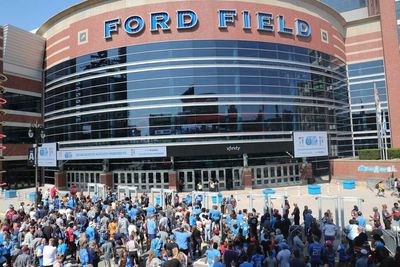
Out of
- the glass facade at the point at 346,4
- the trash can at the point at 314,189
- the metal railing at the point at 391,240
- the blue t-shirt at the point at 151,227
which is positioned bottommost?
the trash can at the point at 314,189

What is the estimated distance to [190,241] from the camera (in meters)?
14.3

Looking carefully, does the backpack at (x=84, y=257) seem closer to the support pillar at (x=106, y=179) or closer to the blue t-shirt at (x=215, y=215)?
the blue t-shirt at (x=215, y=215)

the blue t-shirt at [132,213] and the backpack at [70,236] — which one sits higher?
the blue t-shirt at [132,213]

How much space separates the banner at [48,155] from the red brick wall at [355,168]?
3857 centimetres

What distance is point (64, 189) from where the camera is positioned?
4412cm

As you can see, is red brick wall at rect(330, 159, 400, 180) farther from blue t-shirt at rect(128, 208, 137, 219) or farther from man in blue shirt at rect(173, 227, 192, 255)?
man in blue shirt at rect(173, 227, 192, 255)

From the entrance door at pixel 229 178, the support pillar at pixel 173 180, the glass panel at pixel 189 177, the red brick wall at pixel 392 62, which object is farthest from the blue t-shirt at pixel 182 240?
the red brick wall at pixel 392 62

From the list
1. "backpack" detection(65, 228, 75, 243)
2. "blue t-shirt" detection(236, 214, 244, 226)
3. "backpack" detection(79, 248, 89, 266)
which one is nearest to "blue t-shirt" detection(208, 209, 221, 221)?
"blue t-shirt" detection(236, 214, 244, 226)

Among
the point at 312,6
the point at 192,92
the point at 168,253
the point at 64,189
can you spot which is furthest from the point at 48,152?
the point at 312,6

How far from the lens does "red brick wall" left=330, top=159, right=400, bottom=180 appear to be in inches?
1454

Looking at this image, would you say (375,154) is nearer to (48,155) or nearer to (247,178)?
(247,178)

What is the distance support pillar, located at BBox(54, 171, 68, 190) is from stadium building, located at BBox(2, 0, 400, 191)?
0.63ft

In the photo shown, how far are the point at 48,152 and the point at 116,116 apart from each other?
1296cm

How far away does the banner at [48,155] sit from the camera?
144ft
